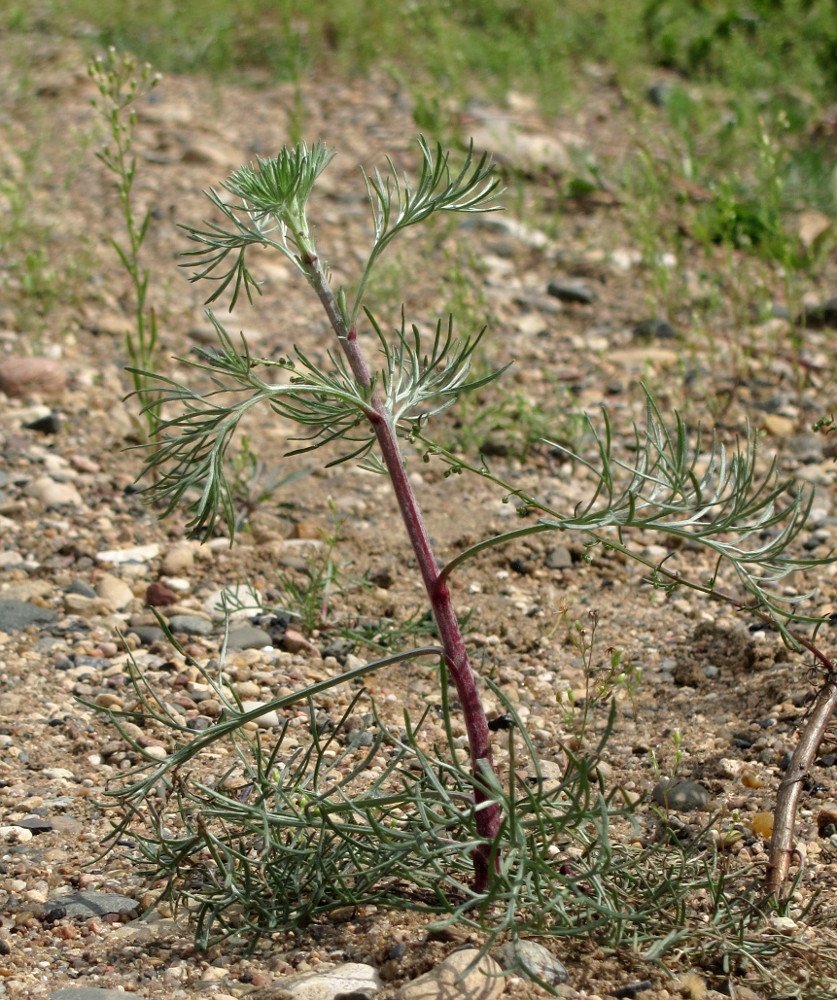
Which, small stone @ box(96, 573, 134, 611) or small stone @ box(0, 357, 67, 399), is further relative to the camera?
small stone @ box(0, 357, 67, 399)

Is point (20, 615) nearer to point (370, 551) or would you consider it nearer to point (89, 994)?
point (370, 551)

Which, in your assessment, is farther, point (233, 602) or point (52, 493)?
point (52, 493)

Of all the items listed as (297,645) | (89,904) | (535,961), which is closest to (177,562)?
(297,645)

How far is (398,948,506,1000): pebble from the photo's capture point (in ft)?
5.87

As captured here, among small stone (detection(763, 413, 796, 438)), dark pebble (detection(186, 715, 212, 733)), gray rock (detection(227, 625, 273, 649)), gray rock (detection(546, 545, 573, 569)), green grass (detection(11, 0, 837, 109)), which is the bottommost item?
dark pebble (detection(186, 715, 212, 733))

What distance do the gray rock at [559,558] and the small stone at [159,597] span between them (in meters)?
1.13

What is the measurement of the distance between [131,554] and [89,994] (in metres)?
1.83

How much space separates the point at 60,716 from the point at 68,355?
2.22 m

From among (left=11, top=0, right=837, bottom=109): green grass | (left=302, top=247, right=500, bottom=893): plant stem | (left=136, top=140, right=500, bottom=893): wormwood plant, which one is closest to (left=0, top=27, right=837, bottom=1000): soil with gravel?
(left=302, top=247, right=500, bottom=893): plant stem

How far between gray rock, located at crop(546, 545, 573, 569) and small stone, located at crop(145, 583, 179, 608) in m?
1.13

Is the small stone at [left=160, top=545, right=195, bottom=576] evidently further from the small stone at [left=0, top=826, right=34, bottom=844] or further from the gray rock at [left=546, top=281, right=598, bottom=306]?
the gray rock at [left=546, top=281, right=598, bottom=306]

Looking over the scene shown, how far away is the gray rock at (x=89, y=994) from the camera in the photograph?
1.82 meters

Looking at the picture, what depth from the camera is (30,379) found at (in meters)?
4.26

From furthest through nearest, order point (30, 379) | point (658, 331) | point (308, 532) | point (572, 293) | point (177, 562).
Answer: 1. point (572, 293)
2. point (658, 331)
3. point (30, 379)
4. point (308, 532)
5. point (177, 562)
